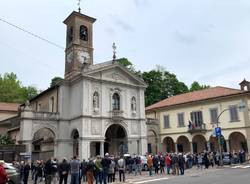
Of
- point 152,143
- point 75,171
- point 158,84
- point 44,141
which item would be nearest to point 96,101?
point 44,141

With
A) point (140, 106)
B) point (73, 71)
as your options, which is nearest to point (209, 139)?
point (140, 106)

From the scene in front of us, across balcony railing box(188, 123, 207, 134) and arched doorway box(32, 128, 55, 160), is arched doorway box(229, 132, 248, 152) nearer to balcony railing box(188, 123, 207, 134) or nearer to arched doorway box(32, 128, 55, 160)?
balcony railing box(188, 123, 207, 134)

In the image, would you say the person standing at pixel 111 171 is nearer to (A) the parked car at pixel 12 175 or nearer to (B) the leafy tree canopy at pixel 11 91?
(A) the parked car at pixel 12 175

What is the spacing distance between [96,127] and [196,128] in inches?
546

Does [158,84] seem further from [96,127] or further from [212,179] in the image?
[212,179]

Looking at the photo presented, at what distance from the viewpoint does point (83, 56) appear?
31312 millimetres

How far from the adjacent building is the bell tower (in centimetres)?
1270

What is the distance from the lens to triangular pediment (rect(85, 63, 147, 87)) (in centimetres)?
2736

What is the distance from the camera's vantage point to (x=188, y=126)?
35062mm

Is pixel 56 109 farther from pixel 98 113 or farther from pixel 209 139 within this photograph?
pixel 209 139

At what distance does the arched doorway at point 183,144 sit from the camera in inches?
1480

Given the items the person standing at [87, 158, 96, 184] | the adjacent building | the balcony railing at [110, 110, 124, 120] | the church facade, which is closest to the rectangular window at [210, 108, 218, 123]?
the adjacent building

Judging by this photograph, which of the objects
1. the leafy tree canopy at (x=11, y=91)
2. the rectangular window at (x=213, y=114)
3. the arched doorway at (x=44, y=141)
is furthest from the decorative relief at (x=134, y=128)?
the leafy tree canopy at (x=11, y=91)

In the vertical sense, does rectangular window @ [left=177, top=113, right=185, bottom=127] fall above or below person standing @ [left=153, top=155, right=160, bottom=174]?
above
